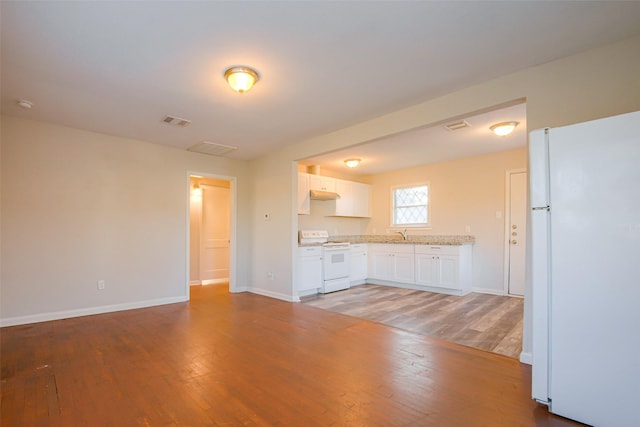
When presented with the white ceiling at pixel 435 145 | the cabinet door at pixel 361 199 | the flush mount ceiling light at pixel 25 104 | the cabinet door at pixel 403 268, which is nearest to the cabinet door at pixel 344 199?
the cabinet door at pixel 361 199

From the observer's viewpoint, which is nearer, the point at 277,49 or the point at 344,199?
the point at 277,49

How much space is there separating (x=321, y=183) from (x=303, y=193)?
554 millimetres

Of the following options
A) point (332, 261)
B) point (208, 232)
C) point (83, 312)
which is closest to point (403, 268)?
point (332, 261)

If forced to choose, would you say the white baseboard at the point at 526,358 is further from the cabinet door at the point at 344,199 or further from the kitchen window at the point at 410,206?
the cabinet door at the point at 344,199

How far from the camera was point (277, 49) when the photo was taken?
2.35m

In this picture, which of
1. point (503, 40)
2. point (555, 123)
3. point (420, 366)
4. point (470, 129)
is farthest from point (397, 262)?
point (503, 40)

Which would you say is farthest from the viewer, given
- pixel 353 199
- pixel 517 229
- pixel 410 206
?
pixel 353 199

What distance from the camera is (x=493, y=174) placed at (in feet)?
17.8

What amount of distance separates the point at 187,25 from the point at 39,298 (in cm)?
389

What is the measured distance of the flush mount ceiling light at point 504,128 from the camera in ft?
12.7

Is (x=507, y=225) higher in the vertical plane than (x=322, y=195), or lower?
lower

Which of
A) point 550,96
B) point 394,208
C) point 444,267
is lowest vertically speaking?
point 444,267

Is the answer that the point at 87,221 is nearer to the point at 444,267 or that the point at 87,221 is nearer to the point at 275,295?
the point at 275,295

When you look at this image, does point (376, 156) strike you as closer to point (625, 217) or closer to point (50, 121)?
point (625, 217)
